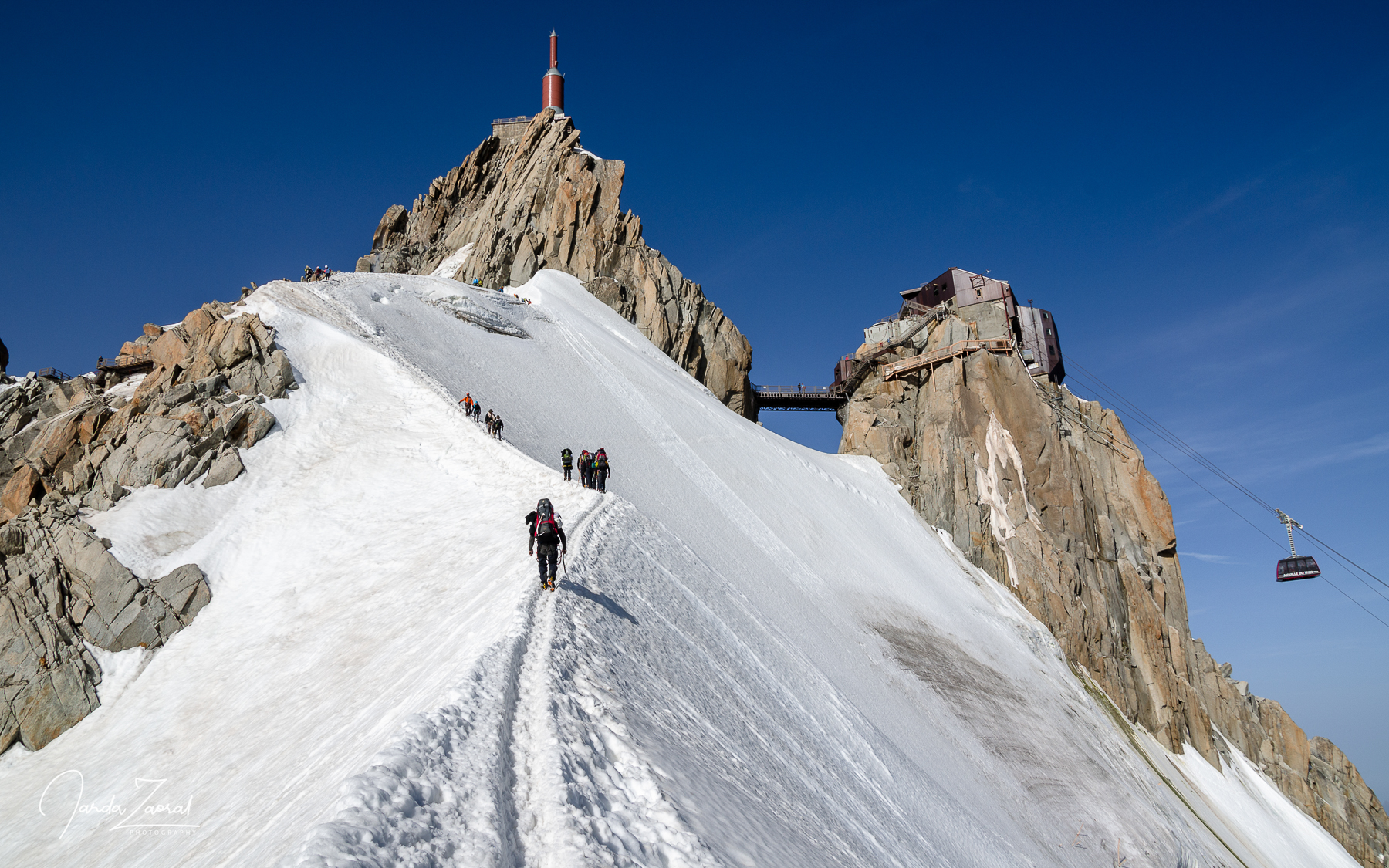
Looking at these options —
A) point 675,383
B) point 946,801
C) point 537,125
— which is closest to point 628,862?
point 946,801

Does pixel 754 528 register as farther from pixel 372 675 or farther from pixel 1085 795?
pixel 372 675

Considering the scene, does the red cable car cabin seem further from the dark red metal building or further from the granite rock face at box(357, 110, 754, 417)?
the dark red metal building

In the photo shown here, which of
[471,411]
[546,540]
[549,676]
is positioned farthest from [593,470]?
[549,676]

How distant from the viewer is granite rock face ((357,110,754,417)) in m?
59.3

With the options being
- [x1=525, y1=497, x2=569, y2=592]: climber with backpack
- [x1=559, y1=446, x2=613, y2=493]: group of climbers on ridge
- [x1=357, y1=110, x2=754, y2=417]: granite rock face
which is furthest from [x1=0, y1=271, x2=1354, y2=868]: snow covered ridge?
[x1=357, y1=110, x2=754, y2=417]: granite rock face

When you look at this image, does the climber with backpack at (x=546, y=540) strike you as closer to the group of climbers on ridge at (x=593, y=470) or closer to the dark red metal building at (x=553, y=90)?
the group of climbers on ridge at (x=593, y=470)

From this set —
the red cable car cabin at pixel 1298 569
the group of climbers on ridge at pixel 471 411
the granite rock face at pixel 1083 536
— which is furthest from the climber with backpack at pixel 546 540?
the red cable car cabin at pixel 1298 569

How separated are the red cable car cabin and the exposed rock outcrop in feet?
182

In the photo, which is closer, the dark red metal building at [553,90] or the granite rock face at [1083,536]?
the granite rock face at [1083,536]

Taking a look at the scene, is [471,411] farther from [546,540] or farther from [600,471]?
[546,540]

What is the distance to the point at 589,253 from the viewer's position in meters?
60.1

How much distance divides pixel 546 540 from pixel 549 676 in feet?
11.6

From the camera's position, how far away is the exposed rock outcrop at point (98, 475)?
56.1 feet

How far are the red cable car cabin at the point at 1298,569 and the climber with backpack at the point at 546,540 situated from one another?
51.6 meters
